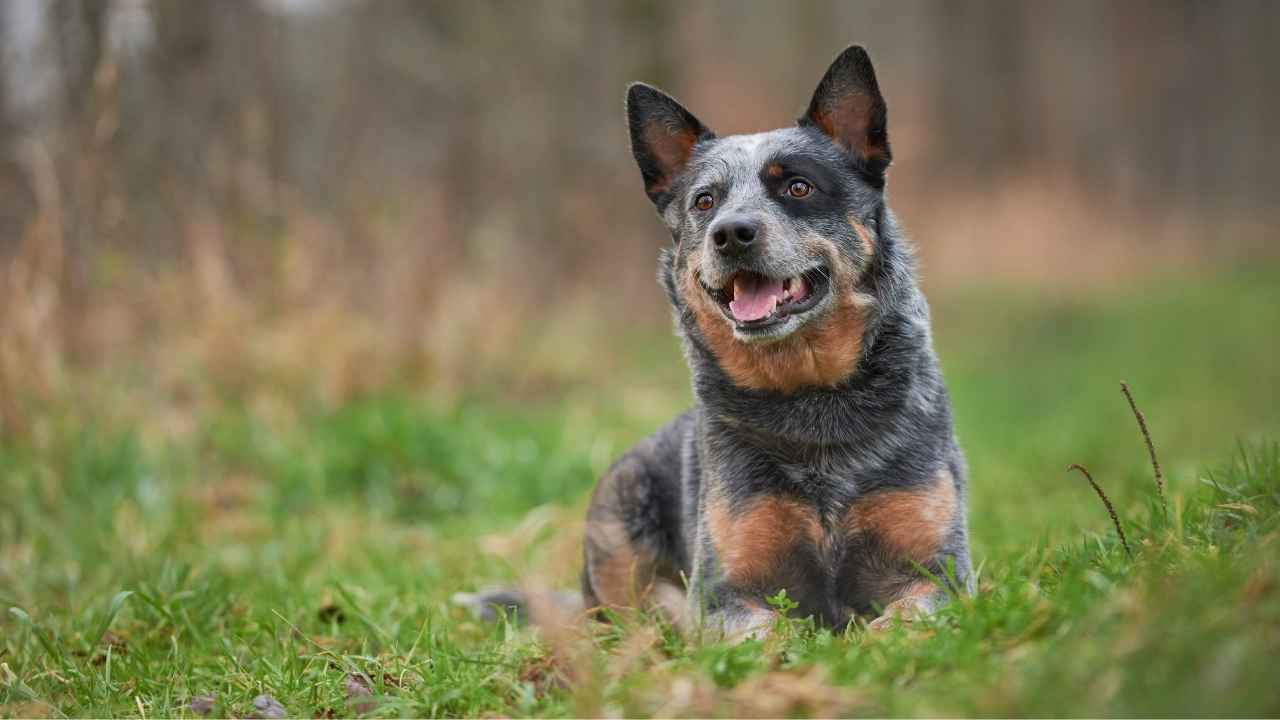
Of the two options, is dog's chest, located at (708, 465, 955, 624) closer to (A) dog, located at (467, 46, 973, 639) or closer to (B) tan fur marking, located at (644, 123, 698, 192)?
(A) dog, located at (467, 46, 973, 639)

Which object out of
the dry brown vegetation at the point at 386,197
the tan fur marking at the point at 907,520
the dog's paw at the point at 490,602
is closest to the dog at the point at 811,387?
the tan fur marking at the point at 907,520

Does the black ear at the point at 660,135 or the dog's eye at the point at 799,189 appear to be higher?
Result: the black ear at the point at 660,135

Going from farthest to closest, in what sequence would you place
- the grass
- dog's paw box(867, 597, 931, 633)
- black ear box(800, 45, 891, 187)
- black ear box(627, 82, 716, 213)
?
1. black ear box(627, 82, 716, 213)
2. black ear box(800, 45, 891, 187)
3. dog's paw box(867, 597, 931, 633)
4. the grass

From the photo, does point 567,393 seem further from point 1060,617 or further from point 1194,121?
point 1194,121

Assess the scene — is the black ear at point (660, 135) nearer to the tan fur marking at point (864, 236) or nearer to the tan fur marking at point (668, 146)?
the tan fur marking at point (668, 146)

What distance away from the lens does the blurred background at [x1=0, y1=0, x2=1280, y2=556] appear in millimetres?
6789

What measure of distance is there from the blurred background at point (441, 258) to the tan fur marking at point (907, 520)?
5.38ft

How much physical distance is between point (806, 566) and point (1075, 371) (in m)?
9.00

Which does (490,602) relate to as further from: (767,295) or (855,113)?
(855,113)

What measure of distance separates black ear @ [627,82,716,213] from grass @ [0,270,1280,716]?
1751mm

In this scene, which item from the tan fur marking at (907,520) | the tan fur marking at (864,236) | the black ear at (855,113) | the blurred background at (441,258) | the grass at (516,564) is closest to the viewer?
the grass at (516,564)

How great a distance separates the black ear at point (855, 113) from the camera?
3.77 m

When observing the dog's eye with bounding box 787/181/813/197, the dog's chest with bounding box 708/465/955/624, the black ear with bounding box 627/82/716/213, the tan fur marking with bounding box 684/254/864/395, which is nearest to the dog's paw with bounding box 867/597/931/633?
the dog's chest with bounding box 708/465/955/624

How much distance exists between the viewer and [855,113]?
12.6 ft
